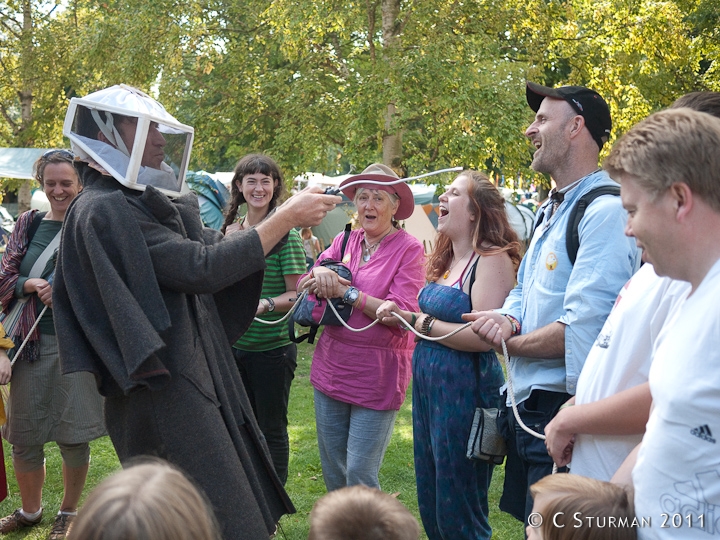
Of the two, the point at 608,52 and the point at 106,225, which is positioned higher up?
the point at 608,52

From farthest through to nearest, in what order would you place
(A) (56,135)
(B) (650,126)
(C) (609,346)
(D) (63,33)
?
(A) (56,135)
(D) (63,33)
(C) (609,346)
(B) (650,126)

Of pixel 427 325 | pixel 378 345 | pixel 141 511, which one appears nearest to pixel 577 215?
pixel 427 325

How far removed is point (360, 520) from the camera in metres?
1.89

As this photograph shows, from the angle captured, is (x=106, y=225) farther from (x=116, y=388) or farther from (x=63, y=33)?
(x=63, y=33)

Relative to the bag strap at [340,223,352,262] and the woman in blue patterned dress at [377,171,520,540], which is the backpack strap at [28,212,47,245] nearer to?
the bag strap at [340,223,352,262]

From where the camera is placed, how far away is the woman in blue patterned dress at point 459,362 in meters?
3.50

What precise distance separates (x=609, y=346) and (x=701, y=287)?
51cm

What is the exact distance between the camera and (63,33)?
48.8ft

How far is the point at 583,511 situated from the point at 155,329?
146cm

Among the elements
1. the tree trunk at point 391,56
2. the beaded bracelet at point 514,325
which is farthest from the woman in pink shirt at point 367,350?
the tree trunk at point 391,56

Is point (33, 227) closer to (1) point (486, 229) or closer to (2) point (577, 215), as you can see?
(1) point (486, 229)

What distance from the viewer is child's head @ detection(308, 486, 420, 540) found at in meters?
1.88

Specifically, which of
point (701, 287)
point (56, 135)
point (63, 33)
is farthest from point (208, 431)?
point (56, 135)

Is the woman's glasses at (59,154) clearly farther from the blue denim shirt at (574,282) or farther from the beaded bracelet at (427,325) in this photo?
the blue denim shirt at (574,282)
